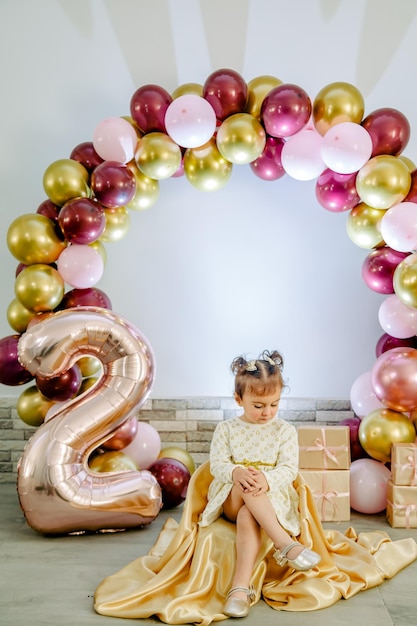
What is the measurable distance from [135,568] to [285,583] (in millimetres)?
502

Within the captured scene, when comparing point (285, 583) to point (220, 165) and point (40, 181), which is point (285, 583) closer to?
point (220, 165)

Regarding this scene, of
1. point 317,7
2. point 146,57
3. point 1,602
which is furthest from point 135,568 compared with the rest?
point 317,7

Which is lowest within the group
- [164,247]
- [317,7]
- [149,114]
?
[164,247]

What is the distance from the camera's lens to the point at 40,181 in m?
3.46

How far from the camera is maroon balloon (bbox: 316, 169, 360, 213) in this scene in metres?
2.89

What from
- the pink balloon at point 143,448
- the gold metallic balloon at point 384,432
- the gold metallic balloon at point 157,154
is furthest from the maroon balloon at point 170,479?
the gold metallic balloon at point 157,154

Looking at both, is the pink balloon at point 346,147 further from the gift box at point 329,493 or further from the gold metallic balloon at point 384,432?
the gift box at point 329,493

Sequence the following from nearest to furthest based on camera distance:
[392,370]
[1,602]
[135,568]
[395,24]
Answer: [1,602] → [135,568] → [392,370] → [395,24]

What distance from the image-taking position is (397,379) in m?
2.78

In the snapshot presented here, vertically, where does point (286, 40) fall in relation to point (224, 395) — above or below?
above

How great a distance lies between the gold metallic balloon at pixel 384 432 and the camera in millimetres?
2828

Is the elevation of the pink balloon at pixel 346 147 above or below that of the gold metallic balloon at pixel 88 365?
above

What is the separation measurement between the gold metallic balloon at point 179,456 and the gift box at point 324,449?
0.57 m

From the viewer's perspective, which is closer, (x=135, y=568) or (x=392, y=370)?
(x=135, y=568)
